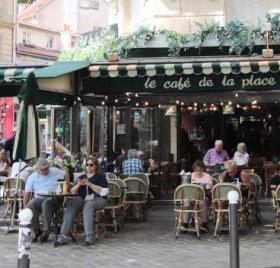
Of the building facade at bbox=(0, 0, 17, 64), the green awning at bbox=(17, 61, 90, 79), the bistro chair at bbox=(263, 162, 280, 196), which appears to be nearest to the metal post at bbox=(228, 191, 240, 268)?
the green awning at bbox=(17, 61, 90, 79)

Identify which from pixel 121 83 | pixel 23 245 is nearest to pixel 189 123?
pixel 121 83

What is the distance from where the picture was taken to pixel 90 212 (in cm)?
888

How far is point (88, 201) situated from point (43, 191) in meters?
0.78

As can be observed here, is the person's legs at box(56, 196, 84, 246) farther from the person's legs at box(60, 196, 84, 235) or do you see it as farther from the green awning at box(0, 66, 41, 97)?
the green awning at box(0, 66, 41, 97)

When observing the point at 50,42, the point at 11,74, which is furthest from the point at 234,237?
the point at 50,42

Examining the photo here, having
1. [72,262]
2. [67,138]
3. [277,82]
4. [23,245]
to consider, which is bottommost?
[72,262]

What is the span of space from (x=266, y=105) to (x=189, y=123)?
7.41 feet

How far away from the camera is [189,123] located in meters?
15.8

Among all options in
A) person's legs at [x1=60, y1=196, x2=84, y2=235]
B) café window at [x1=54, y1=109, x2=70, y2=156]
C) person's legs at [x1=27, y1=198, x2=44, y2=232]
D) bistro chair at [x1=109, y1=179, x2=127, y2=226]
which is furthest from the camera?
café window at [x1=54, y1=109, x2=70, y2=156]

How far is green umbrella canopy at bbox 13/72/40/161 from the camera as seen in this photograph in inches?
348

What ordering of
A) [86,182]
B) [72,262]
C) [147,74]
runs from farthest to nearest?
[147,74] → [86,182] → [72,262]

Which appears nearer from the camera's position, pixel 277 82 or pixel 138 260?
pixel 138 260

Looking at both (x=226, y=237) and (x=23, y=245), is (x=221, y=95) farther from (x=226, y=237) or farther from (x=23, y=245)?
(x=23, y=245)

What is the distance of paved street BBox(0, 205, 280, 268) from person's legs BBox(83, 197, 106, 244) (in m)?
0.21
